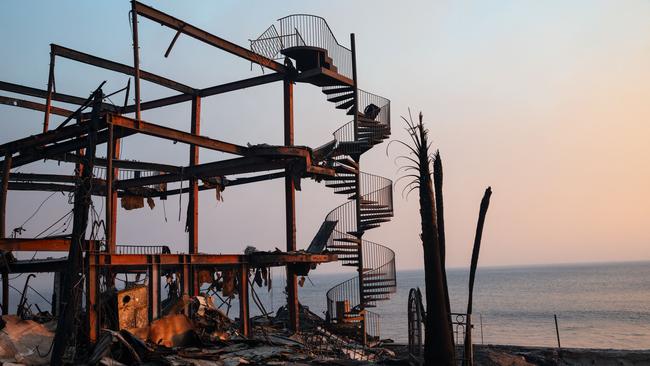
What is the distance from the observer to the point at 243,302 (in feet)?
61.8

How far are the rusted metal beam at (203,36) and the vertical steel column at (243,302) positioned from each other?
814cm

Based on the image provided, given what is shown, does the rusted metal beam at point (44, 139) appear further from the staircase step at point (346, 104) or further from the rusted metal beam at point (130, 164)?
the staircase step at point (346, 104)

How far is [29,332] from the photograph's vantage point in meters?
13.4

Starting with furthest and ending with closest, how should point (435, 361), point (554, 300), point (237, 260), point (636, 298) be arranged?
point (554, 300), point (636, 298), point (237, 260), point (435, 361)

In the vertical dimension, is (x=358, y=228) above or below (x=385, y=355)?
above

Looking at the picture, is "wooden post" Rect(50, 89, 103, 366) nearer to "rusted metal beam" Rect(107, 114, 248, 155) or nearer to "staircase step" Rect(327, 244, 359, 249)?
"rusted metal beam" Rect(107, 114, 248, 155)

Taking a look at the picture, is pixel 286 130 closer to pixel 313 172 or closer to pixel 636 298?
pixel 313 172

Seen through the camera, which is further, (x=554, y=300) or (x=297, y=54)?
(x=554, y=300)

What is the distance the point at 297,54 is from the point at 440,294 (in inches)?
589

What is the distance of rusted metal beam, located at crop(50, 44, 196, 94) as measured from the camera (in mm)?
18812

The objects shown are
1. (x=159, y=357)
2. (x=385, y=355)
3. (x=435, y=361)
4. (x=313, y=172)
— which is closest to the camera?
(x=435, y=361)

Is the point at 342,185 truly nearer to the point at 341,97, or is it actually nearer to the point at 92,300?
the point at 341,97

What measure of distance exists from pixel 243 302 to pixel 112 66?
10.2 m

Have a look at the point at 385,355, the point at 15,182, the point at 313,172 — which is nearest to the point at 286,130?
the point at 313,172
